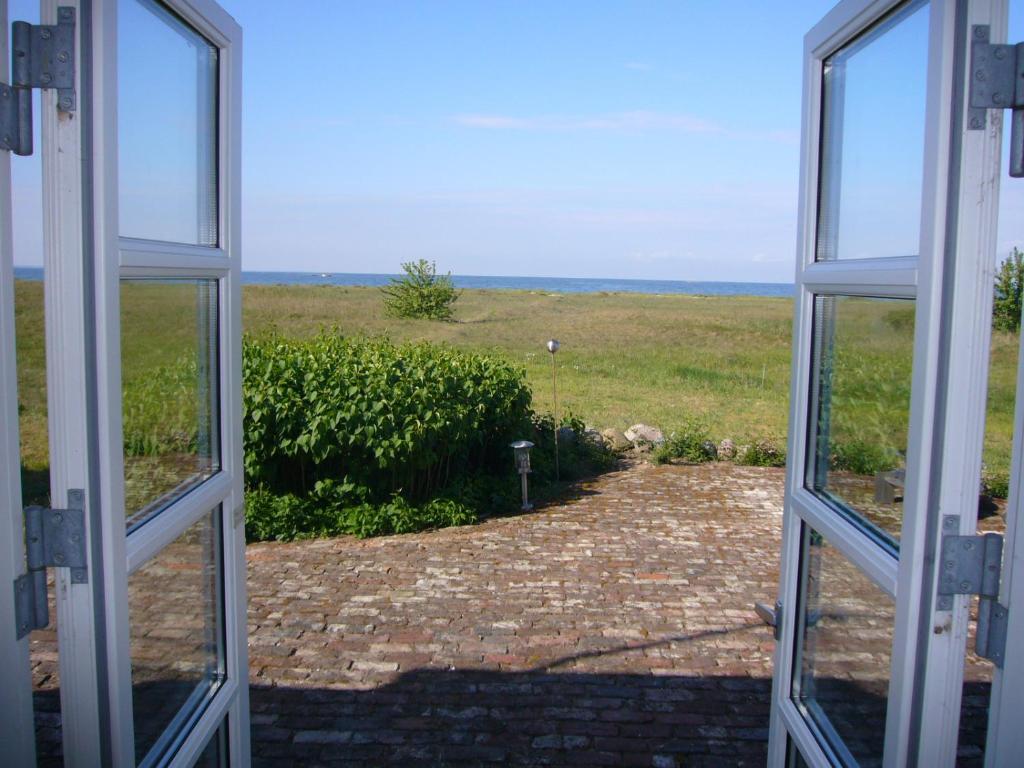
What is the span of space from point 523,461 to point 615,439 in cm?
277

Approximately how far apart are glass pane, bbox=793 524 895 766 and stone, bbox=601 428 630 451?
24.5 feet

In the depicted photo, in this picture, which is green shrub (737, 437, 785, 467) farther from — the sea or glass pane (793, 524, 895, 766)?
the sea

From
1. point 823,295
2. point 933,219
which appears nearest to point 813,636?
point 823,295

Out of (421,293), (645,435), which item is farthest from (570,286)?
(645,435)

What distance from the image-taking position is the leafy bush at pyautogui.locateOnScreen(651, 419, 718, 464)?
947cm

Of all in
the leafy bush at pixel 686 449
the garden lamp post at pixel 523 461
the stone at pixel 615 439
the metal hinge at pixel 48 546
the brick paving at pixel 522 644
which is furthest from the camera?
the stone at pixel 615 439

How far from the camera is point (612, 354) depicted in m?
22.3

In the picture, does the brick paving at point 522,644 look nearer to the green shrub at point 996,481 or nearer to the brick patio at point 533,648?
the brick patio at point 533,648

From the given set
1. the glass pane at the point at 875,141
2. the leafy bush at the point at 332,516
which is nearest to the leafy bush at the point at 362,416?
the leafy bush at the point at 332,516

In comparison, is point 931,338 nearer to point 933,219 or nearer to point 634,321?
point 933,219

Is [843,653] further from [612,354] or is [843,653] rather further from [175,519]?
[612,354]

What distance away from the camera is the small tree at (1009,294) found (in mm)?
1572

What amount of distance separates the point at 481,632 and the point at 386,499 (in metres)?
2.60

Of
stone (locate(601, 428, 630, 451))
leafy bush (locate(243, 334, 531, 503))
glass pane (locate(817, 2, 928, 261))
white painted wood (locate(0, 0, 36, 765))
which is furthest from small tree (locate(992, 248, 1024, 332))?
stone (locate(601, 428, 630, 451))
